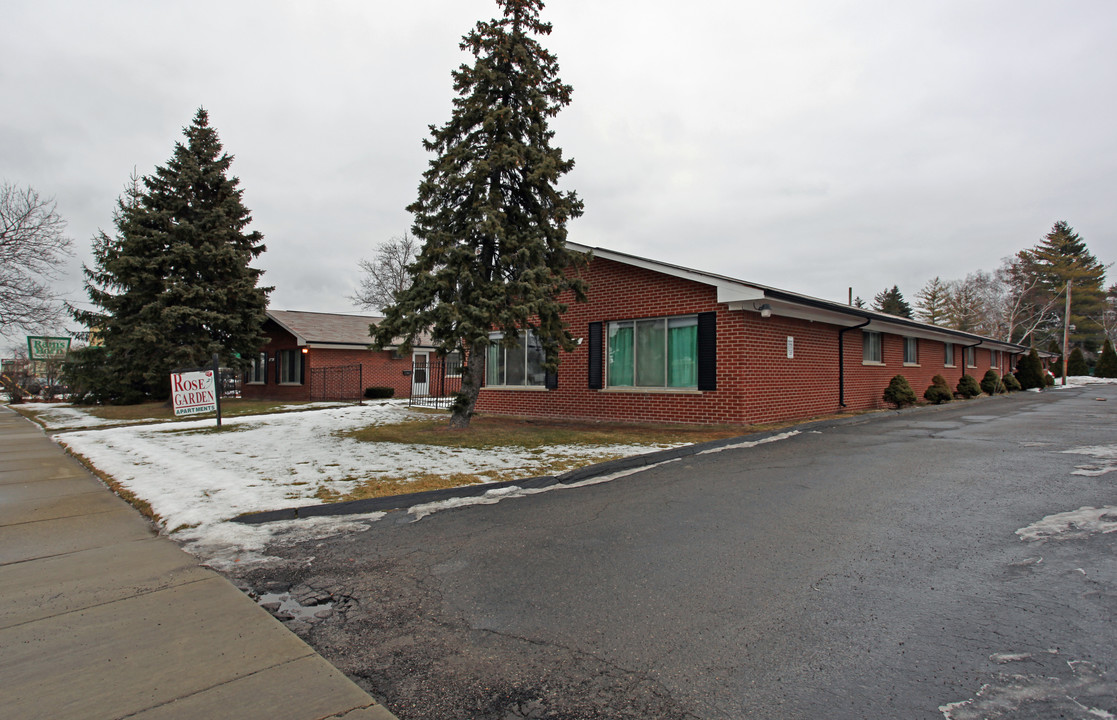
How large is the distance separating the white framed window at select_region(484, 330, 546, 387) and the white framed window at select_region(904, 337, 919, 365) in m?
12.4

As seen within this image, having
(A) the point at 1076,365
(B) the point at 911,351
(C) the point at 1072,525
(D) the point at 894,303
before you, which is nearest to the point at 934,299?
(D) the point at 894,303

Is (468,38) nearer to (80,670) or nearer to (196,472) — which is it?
(196,472)

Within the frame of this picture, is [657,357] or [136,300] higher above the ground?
[136,300]

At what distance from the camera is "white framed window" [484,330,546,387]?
600 inches

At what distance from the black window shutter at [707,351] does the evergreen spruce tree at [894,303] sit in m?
64.4

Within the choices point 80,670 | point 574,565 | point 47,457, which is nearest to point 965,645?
point 574,565

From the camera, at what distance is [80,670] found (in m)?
2.76

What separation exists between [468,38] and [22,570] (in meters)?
11.1

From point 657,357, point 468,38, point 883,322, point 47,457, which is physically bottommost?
point 47,457

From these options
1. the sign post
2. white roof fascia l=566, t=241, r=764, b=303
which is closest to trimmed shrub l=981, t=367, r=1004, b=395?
white roof fascia l=566, t=241, r=764, b=303

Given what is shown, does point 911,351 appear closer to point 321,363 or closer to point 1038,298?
point 321,363

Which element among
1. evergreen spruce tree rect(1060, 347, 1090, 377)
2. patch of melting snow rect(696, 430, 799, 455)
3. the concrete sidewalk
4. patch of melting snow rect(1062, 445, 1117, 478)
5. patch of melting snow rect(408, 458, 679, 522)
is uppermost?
evergreen spruce tree rect(1060, 347, 1090, 377)

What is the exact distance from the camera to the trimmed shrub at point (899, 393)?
15554 millimetres

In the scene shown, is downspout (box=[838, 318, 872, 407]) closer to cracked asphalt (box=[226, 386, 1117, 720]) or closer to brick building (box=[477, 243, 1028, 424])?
brick building (box=[477, 243, 1028, 424])
